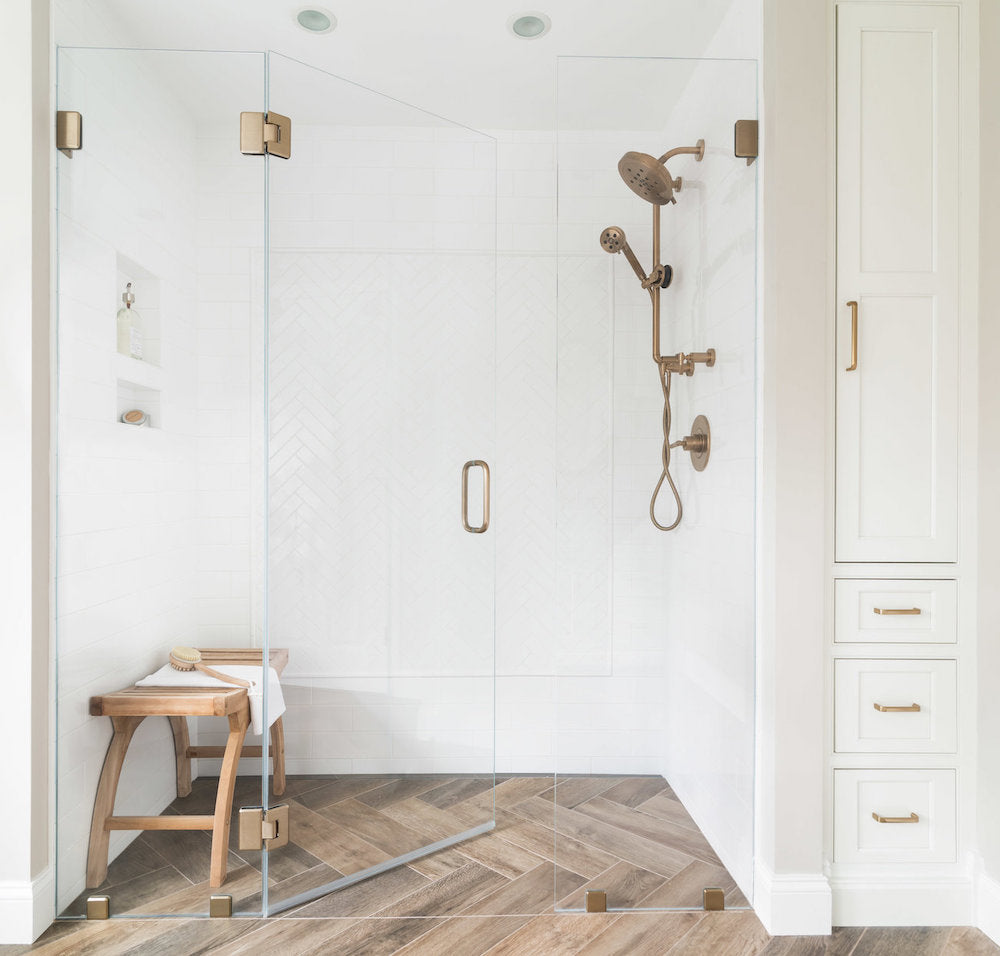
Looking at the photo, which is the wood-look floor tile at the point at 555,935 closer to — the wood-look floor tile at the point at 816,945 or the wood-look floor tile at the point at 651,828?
the wood-look floor tile at the point at 651,828

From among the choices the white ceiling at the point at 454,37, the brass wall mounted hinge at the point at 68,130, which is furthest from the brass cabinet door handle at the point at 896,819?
the brass wall mounted hinge at the point at 68,130

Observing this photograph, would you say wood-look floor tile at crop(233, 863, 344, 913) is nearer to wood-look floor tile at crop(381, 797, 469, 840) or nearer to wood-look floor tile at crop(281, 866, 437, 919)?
wood-look floor tile at crop(281, 866, 437, 919)

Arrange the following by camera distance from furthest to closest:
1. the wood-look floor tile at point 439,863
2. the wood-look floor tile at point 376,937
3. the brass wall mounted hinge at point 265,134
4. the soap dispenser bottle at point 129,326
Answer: the wood-look floor tile at point 439,863 < the soap dispenser bottle at point 129,326 < the brass wall mounted hinge at point 265,134 < the wood-look floor tile at point 376,937

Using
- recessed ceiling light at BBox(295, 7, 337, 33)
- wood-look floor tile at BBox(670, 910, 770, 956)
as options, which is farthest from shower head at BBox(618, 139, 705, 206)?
wood-look floor tile at BBox(670, 910, 770, 956)

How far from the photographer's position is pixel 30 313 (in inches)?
70.4

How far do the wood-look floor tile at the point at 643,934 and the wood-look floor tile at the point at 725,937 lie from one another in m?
0.02

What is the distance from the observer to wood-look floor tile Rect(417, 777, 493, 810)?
2131 millimetres

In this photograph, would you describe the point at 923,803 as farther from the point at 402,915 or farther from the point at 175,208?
the point at 175,208

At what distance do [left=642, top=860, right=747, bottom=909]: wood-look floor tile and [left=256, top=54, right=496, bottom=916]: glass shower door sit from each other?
1.88 feet

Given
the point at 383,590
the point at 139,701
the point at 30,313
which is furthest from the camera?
the point at 383,590

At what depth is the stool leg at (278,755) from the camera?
191cm

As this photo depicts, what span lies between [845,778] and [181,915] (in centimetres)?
183

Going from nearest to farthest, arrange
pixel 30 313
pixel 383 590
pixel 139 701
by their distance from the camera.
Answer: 1. pixel 30 313
2. pixel 139 701
3. pixel 383 590

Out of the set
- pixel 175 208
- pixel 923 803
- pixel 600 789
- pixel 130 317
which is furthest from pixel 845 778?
pixel 175 208
